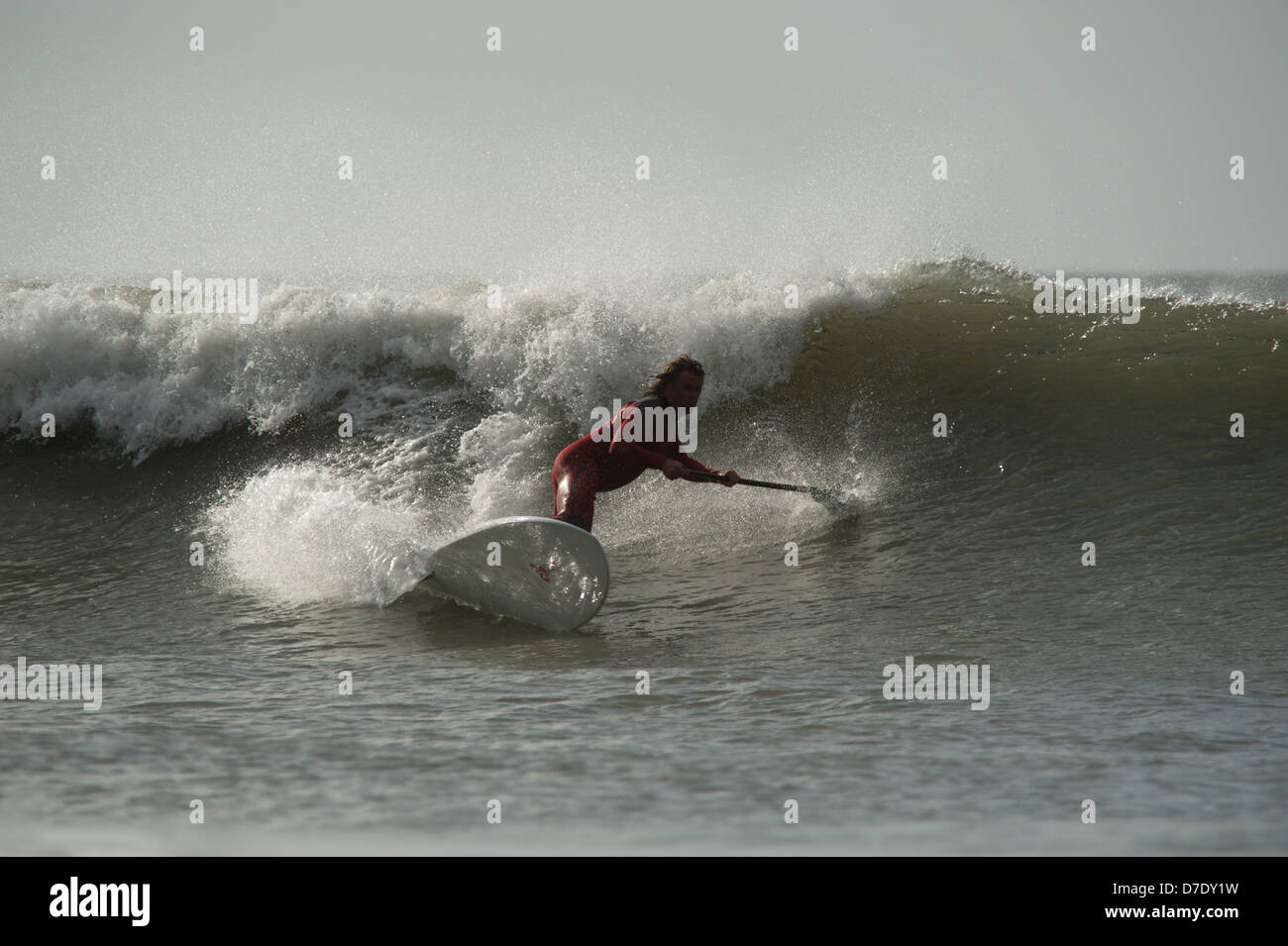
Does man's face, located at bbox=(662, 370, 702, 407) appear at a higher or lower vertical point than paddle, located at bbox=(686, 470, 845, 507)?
higher

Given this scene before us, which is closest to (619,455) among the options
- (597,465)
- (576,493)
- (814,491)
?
(597,465)

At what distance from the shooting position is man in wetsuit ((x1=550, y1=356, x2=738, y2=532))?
5527mm

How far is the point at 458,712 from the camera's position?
12.0 feet

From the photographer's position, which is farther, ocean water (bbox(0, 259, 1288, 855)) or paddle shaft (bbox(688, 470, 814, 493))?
paddle shaft (bbox(688, 470, 814, 493))

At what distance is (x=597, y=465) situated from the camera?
5.60 m

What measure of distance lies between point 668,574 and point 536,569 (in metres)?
1.14

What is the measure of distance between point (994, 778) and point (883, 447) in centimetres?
465

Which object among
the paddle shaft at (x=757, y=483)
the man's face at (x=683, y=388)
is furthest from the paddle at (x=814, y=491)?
the man's face at (x=683, y=388)

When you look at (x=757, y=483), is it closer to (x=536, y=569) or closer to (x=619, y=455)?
(x=619, y=455)

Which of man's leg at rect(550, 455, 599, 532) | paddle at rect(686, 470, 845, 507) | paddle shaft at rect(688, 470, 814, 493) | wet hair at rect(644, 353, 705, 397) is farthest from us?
paddle at rect(686, 470, 845, 507)

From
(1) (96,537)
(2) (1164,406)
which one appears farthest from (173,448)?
(2) (1164,406)

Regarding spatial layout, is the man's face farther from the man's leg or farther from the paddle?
the paddle

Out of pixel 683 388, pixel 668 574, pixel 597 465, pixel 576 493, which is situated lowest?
pixel 668 574

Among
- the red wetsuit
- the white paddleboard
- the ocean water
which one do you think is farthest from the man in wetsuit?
the ocean water
